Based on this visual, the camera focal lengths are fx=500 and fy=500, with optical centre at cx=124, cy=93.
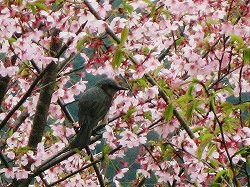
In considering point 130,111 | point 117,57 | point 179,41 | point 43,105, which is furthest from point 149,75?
point 43,105

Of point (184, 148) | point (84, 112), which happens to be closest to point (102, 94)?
point (84, 112)

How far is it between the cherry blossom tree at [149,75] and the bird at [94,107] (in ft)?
0.39

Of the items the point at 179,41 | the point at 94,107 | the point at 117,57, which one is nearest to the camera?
the point at 117,57

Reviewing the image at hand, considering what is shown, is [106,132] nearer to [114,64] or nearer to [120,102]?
[120,102]

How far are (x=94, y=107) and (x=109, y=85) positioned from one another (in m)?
0.25

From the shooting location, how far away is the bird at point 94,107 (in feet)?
15.2

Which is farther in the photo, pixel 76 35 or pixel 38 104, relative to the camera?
pixel 38 104

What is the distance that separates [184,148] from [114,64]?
1.15 meters

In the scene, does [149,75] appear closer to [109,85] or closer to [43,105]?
[109,85]

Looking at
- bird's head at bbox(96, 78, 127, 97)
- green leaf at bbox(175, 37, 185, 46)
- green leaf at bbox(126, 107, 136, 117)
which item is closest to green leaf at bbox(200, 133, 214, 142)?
green leaf at bbox(126, 107, 136, 117)

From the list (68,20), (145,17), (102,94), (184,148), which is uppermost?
(68,20)

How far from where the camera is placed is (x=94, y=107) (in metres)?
4.63

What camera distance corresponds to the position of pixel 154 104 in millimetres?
4711

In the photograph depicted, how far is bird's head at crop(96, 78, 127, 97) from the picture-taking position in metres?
4.59
